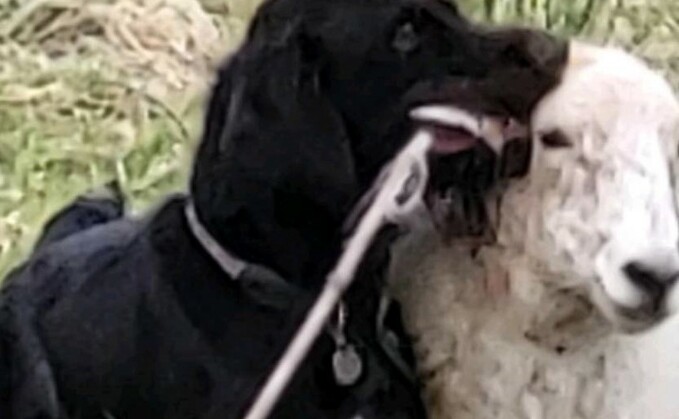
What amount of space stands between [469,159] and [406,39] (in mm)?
183

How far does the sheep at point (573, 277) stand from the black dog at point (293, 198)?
0.05 m

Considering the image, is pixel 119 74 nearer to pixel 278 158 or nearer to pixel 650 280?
pixel 278 158

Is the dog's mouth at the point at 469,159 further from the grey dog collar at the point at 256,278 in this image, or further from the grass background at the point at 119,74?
the grass background at the point at 119,74

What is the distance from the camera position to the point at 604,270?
10.5 feet

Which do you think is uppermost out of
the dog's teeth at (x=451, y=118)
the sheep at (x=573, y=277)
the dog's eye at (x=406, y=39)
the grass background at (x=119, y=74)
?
the dog's eye at (x=406, y=39)

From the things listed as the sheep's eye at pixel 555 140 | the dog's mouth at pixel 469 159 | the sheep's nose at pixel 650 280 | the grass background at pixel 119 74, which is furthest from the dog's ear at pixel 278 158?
the grass background at pixel 119 74

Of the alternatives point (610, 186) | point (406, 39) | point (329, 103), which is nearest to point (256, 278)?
point (329, 103)

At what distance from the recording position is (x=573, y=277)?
10.7ft

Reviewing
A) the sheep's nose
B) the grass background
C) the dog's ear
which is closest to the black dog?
the dog's ear

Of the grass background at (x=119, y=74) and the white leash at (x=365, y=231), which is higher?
the white leash at (x=365, y=231)

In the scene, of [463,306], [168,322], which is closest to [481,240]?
[463,306]

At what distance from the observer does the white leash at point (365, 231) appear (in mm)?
3350

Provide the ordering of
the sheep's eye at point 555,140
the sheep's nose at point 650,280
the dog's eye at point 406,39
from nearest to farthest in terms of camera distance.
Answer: the sheep's nose at point 650,280 → the sheep's eye at point 555,140 → the dog's eye at point 406,39

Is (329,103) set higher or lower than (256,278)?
higher
